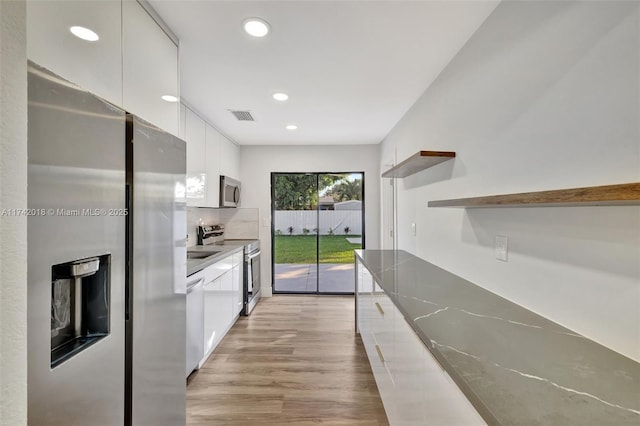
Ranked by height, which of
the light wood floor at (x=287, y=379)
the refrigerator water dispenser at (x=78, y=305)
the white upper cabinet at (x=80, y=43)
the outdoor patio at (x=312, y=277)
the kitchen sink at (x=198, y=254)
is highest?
the white upper cabinet at (x=80, y=43)

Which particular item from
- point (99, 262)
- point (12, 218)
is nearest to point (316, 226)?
point (99, 262)

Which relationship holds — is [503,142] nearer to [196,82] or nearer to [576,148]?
[576,148]

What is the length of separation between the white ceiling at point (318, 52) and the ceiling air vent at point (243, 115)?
0.08 metres

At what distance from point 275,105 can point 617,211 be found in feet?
8.61

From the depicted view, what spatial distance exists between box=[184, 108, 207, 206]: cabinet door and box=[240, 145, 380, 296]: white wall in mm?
1427

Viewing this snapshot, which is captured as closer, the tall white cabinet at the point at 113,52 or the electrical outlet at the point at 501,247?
the tall white cabinet at the point at 113,52

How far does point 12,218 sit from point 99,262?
469 mm

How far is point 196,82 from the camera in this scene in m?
2.38

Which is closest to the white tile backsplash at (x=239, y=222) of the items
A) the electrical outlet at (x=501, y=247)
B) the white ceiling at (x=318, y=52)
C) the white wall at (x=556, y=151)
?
the white ceiling at (x=318, y=52)

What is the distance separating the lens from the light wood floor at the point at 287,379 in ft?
6.44

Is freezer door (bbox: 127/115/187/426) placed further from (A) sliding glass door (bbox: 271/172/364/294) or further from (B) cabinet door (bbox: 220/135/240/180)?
(A) sliding glass door (bbox: 271/172/364/294)

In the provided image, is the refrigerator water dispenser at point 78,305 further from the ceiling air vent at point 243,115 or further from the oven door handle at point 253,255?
the oven door handle at point 253,255

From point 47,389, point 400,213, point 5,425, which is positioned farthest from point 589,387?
point 400,213

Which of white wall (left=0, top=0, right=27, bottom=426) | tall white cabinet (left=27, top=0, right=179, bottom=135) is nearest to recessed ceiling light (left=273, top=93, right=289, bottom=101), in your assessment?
tall white cabinet (left=27, top=0, right=179, bottom=135)
